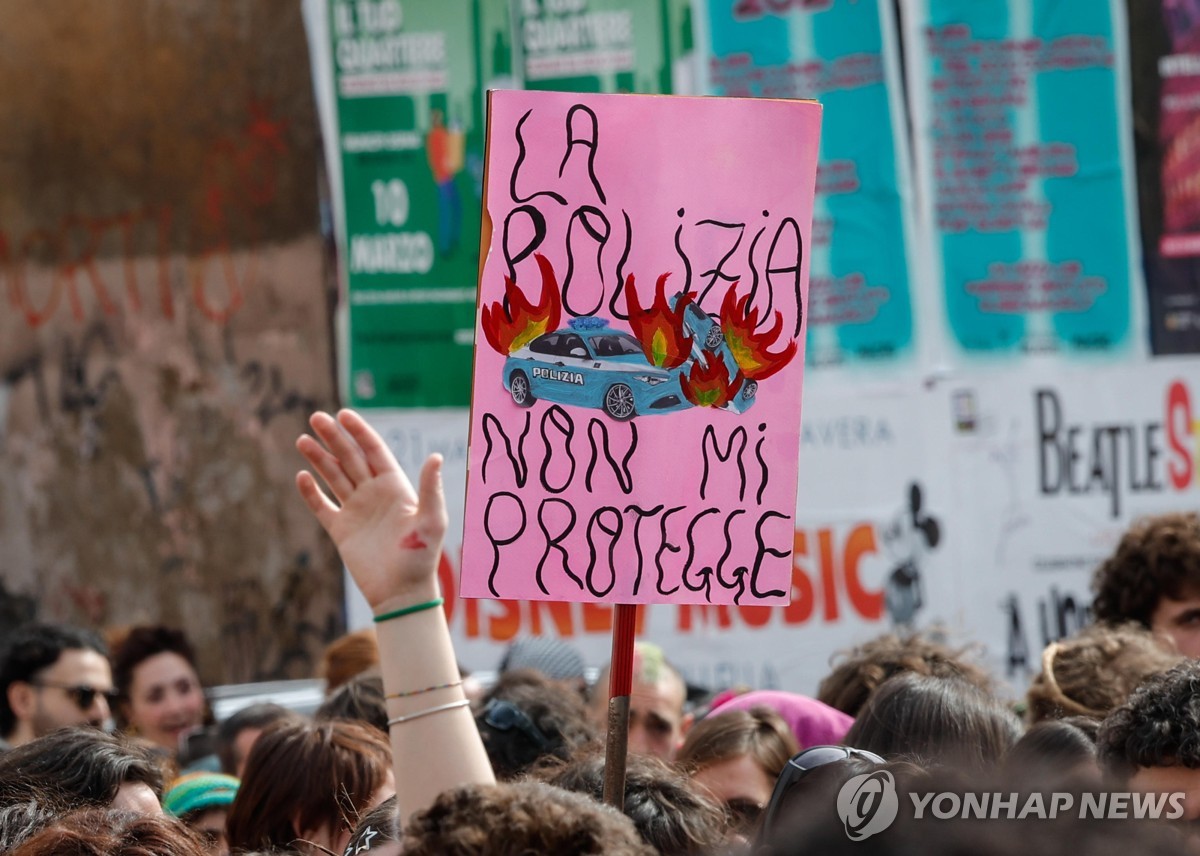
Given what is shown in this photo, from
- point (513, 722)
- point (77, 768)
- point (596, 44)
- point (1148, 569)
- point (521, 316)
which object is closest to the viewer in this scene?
point (521, 316)

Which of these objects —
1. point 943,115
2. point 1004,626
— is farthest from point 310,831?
point 943,115

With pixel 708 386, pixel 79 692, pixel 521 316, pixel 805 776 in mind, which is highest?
pixel 521 316

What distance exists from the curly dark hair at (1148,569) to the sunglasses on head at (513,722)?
1756 millimetres

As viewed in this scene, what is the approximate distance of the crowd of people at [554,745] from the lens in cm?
116

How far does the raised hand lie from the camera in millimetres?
1654

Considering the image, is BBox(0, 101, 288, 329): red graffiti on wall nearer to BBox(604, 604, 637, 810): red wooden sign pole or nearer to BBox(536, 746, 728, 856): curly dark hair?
BBox(536, 746, 728, 856): curly dark hair

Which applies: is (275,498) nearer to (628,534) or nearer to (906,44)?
(906,44)

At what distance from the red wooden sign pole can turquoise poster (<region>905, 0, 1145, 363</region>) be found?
444 cm

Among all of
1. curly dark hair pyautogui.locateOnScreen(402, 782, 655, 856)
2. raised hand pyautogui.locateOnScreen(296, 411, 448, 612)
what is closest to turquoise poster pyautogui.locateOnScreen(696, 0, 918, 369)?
raised hand pyautogui.locateOnScreen(296, 411, 448, 612)

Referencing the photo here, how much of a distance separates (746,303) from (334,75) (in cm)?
504

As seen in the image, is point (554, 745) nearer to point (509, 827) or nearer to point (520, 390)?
point (520, 390)

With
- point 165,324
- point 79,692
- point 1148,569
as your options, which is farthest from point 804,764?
point 165,324

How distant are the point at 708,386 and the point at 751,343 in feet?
0.31

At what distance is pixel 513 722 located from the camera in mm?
3074
